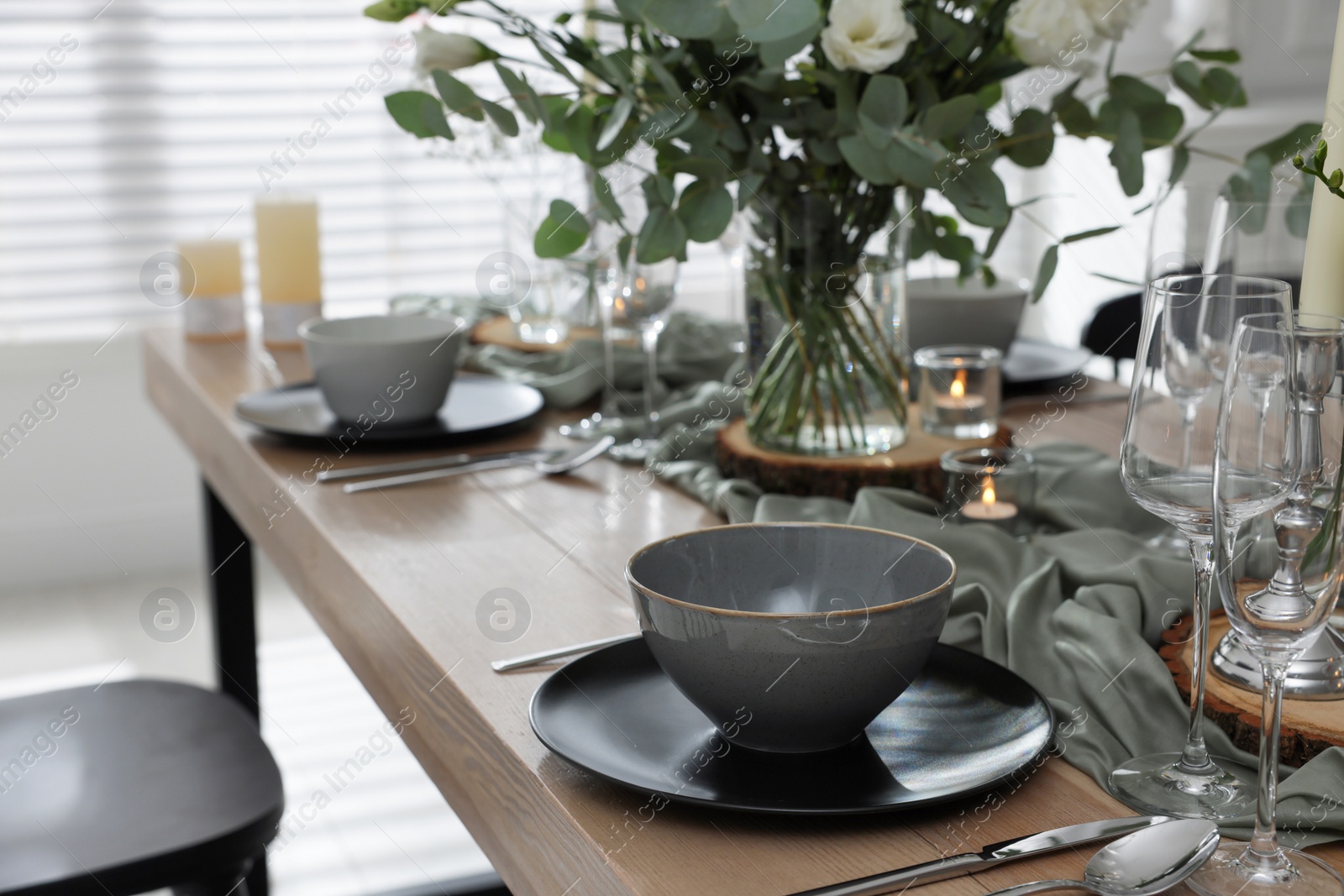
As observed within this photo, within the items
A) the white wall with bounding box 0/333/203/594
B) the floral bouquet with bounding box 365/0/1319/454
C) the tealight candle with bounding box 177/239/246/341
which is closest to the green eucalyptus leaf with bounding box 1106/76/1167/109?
the floral bouquet with bounding box 365/0/1319/454

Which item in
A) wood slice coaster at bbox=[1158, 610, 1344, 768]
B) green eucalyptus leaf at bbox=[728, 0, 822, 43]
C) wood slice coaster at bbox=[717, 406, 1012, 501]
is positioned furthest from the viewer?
wood slice coaster at bbox=[717, 406, 1012, 501]

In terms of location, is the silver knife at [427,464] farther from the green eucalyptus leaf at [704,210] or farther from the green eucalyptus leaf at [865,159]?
the green eucalyptus leaf at [865,159]

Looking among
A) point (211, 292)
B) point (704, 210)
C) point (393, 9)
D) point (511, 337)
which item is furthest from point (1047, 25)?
point (211, 292)

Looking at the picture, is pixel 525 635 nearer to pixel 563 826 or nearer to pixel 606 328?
pixel 563 826

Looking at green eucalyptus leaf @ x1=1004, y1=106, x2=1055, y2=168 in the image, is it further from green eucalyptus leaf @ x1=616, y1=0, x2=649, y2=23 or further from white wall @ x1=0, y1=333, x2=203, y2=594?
white wall @ x1=0, y1=333, x2=203, y2=594

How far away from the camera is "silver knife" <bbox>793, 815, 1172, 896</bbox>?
0.54 metres

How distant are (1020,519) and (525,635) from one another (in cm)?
41

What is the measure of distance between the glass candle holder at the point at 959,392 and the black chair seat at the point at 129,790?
0.67 meters

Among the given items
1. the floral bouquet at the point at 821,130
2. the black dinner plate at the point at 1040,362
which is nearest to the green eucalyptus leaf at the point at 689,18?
the floral bouquet at the point at 821,130

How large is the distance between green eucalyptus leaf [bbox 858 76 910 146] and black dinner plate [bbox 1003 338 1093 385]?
0.55 meters

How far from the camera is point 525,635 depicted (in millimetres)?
823

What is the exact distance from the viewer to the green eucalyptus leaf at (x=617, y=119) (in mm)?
986

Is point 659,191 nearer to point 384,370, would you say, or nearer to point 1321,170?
point 384,370

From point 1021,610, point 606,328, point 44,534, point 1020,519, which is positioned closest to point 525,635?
point 1021,610
